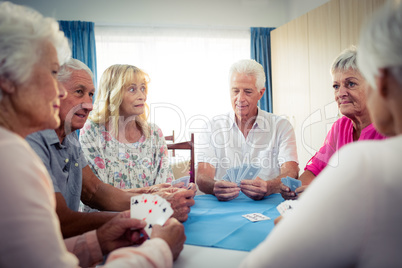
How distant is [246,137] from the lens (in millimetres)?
2574

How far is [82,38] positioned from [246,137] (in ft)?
13.1

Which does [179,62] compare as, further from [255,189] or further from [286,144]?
[255,189]

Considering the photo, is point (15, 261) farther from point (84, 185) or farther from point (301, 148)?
point (301, 148)

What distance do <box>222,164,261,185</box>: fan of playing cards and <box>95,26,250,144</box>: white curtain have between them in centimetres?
382

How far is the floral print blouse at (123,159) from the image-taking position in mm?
2111

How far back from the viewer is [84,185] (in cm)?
178

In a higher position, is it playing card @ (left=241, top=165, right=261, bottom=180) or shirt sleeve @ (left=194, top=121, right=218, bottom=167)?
shirt sleeve @ (left=194, top=121, right=218, bottom=167)

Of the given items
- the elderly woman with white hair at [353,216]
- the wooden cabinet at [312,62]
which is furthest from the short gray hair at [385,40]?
the wooden cabinet at [312,62]

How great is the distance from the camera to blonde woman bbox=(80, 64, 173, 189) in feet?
7.01

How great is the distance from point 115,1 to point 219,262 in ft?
17.8

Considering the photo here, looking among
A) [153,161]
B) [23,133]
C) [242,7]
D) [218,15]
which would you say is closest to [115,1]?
[218,15]

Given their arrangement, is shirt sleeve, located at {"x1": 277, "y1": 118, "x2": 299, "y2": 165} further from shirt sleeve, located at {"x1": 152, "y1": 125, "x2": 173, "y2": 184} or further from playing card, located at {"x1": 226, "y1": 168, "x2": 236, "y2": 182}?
shirt sleeve, located at {"x1": 152, "y1": 125, "x2": 173, "y2": 184}

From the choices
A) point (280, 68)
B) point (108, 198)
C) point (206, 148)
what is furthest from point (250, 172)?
point (280, 68)

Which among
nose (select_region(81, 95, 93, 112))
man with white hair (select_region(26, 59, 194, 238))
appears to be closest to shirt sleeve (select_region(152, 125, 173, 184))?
man with white hair (select_region(26, 59, 194, 238))
